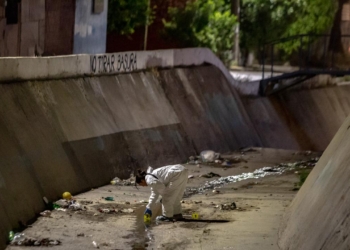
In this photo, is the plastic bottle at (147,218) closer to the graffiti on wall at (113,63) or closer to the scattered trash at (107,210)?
the scattered trash at (107,210)

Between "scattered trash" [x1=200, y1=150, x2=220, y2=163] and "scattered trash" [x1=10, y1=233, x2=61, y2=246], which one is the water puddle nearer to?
"scattered trash" [x1=200, y1=150, x2=220, y2=163]

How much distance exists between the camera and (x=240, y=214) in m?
11.0

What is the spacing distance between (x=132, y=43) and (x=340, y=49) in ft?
47.0

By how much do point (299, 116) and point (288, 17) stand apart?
36.9ft

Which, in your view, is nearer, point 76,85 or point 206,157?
point 76,85

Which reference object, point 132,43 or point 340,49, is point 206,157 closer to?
point 132,43

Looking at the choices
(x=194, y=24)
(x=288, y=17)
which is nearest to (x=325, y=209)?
(x=194, y=24)

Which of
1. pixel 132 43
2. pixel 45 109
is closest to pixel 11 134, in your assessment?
pixel 45 109

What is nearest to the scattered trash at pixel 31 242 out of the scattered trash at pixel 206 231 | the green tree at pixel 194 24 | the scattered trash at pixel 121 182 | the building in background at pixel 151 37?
the scattered trash at pixel 206 231

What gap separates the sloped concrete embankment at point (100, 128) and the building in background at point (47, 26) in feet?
9.15

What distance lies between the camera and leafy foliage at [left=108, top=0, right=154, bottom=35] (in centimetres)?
2311

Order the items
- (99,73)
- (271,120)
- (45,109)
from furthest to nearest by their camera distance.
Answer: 1. (271,120)
2. (99,73)
3. (45,109)

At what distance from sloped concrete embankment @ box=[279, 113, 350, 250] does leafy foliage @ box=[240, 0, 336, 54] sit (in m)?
25.4

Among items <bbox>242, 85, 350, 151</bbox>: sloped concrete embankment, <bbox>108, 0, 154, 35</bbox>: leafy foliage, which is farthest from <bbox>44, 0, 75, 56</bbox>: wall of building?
<bbox>242, 85, 350, 151</bbox>: sloped concrete embankment
